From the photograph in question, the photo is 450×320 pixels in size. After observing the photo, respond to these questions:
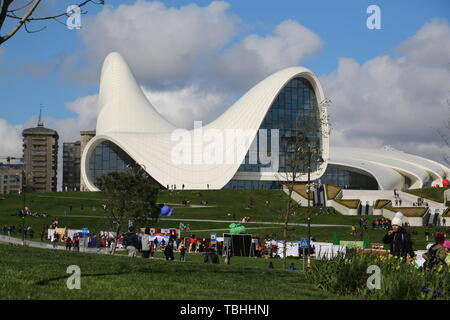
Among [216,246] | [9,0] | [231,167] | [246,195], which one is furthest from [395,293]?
[231,167]

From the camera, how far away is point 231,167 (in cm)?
7962

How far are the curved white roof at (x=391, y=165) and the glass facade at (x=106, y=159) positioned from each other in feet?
98.9

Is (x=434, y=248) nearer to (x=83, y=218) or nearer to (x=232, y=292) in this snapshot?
(x=232, y=292)

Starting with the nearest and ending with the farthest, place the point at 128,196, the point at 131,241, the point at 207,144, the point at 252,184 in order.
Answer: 1. the point at 131,241
2. the point at 128,196
3. the point at 252,184
4. the point at 207,144

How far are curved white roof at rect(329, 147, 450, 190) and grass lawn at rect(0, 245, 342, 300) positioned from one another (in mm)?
79868

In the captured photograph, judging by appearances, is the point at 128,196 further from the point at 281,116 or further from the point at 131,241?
the point at 281,116

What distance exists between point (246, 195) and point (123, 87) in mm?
40690

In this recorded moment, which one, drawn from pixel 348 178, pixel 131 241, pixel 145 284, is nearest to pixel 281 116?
pixel 348 178

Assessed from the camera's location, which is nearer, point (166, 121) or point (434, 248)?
point (434, 248)

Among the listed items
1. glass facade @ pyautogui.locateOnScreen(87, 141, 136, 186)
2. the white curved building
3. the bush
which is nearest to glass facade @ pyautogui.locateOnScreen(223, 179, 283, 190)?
the white curved building

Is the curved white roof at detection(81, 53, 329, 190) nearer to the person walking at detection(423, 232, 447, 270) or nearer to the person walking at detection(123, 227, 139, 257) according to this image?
the person walking at detection(123, 227, 139, 257)

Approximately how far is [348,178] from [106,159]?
3590 centimetres

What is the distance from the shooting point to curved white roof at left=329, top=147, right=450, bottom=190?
299 ft

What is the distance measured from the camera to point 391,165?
311 feet
